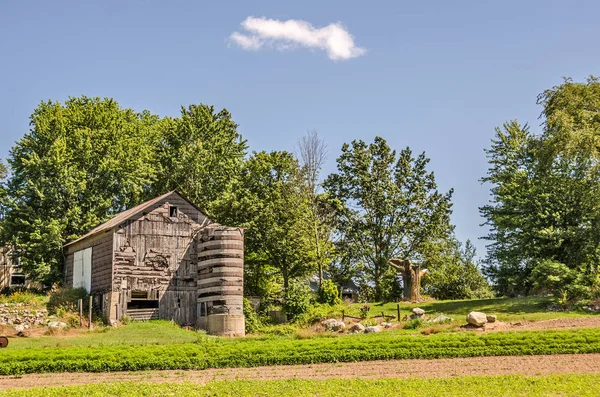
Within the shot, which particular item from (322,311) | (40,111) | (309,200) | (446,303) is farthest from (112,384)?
(40,111)

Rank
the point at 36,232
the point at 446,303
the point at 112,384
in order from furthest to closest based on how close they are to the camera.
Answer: the point at 36,232, the point at 446,303, the point at 112,384

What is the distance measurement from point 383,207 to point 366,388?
3842cm

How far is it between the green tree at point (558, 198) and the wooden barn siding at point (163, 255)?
21.0m

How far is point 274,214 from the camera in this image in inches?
1956

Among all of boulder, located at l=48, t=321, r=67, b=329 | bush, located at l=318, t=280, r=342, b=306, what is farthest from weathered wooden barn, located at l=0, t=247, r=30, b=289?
bush, located at l=318, t=280, r=342, b=306

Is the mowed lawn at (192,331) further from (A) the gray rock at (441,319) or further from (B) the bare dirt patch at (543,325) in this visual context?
(B) the bare dirt patch at (543,325)

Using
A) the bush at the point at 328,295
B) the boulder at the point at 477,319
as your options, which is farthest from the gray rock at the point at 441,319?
A: the bush at the point at 328,295

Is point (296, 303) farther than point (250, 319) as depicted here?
Yes

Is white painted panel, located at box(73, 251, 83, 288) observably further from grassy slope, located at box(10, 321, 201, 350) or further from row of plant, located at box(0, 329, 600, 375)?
row of plant, located at box(0, 329, 600, 375)

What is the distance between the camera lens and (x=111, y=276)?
138ft

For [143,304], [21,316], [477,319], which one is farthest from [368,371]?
[21,316]

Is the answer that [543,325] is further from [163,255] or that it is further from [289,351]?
[163,255]

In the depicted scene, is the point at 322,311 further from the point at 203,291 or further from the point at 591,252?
the point at 591,252

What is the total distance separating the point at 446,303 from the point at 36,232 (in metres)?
29.4
